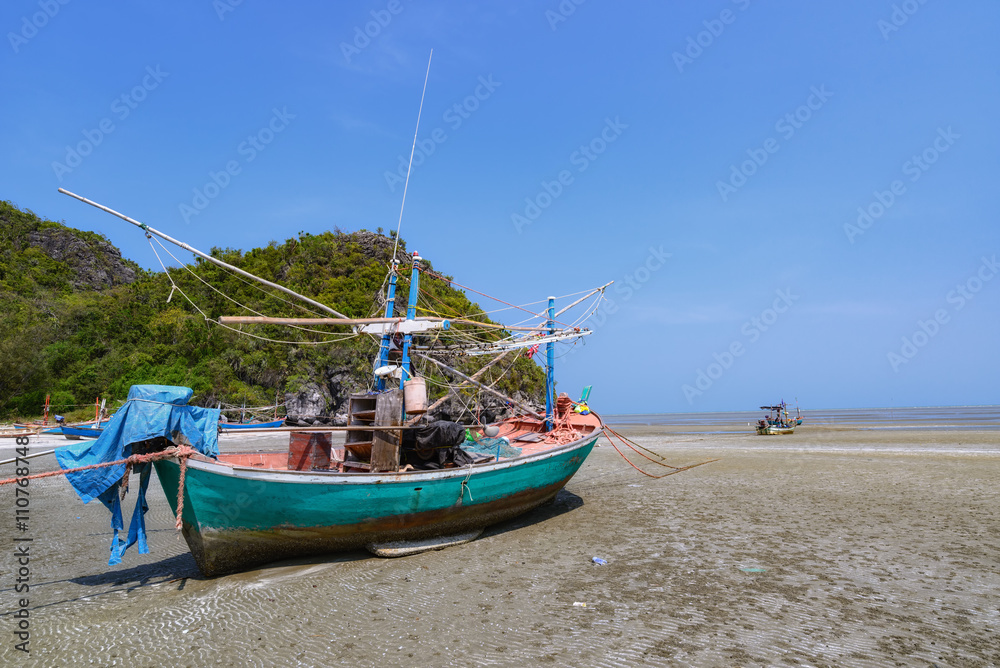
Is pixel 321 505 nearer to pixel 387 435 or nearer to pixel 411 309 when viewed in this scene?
pixel 387 435

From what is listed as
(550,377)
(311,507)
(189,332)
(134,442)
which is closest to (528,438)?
(550,377)

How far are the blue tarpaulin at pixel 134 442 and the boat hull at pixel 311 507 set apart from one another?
0.41 m

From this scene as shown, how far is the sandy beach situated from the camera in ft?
15.9

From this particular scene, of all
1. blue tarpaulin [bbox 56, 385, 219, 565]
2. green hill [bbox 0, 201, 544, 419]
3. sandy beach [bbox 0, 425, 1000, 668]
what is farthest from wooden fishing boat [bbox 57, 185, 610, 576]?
green hill [bbox 0, 201, 544, 419]

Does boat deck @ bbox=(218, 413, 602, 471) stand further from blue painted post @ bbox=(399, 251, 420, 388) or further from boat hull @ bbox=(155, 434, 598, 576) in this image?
blue painted post @ bbox=(399, 251, 420, 388)

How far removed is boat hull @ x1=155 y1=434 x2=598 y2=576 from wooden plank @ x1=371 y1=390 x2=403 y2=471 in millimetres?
561

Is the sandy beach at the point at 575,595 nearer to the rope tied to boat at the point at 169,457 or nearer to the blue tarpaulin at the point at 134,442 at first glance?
the blue tarpaulin at the point at 134,442

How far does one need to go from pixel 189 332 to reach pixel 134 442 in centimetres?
4048

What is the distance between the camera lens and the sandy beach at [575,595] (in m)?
4.85

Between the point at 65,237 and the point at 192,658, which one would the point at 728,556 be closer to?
the point at 192,658

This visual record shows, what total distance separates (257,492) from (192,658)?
2.10m

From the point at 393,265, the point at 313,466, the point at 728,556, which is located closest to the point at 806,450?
the point at 728,556

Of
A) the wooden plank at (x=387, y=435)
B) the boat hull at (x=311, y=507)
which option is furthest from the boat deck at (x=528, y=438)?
the boat hull at (x=311, y=507)

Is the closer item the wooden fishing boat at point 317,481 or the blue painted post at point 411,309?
the wooden fishing boat at point 317,481
